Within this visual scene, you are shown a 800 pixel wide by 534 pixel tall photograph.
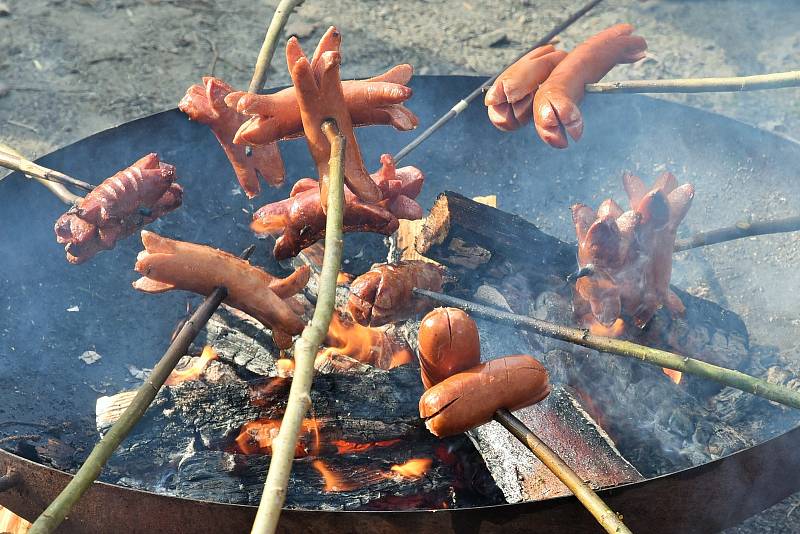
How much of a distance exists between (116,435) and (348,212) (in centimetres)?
128

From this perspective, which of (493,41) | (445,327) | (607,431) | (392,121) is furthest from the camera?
(493,41)

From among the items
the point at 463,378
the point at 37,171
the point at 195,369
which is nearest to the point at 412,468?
the point at 463,378

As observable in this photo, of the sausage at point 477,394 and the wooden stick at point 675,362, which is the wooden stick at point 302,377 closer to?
the sausage at point 477,394

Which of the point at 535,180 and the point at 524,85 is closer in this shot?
the point at 524,85

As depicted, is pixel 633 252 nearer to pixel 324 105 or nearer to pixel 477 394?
pixel 477 394

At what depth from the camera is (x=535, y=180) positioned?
4.35 m

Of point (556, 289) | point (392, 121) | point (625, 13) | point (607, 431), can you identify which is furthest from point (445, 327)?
point (625, 13)

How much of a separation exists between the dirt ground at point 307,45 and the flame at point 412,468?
4057 mm

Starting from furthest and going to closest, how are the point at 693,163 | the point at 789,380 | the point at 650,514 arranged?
the point at 693,163 < the point at 789,380 < the point at 650,514

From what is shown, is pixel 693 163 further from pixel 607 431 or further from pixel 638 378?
pixel 607 431

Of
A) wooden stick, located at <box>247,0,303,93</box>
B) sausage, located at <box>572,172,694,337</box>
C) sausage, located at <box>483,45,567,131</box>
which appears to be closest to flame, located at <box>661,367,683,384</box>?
sausage, located at <box>572,172,694,337</box>

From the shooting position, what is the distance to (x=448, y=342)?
2.12 meters

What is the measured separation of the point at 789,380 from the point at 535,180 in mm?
1686

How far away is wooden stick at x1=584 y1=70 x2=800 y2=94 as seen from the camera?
259 cm
